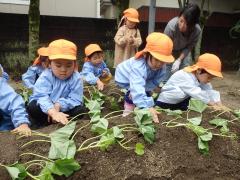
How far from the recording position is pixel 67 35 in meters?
10.8

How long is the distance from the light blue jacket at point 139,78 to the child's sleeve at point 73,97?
21.4 inches

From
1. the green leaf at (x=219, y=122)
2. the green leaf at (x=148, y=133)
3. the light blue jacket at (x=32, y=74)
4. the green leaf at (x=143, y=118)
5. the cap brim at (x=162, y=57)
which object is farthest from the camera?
the light blue jacket at (x=32, y=74)

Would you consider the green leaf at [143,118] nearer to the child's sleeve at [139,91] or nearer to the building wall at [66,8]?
the child's sleeve at [139,91]

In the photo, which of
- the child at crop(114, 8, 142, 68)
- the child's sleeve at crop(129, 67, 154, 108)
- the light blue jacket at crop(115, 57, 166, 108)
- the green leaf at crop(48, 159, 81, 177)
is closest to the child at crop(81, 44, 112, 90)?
the child at crop(114, 8, 142, 68)

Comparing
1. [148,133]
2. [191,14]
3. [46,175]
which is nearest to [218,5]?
[191,14]

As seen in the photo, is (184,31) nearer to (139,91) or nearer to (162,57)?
(162,57)

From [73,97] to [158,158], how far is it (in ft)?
5.15

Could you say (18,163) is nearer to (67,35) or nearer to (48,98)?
(48,98)

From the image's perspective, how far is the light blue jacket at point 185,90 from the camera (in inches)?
186

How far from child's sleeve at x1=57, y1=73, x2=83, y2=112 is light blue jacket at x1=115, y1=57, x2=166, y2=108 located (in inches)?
21.4

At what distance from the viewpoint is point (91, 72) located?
6.57 metres

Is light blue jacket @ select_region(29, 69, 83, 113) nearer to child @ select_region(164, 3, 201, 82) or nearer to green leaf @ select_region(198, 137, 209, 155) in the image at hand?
green leaf @ select_region(198, 137, 209, 155)

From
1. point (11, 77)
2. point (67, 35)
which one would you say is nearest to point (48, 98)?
point (11, 77)

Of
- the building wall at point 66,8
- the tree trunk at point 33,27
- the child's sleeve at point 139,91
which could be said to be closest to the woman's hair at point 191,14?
the child's sleeve at point 139,91
